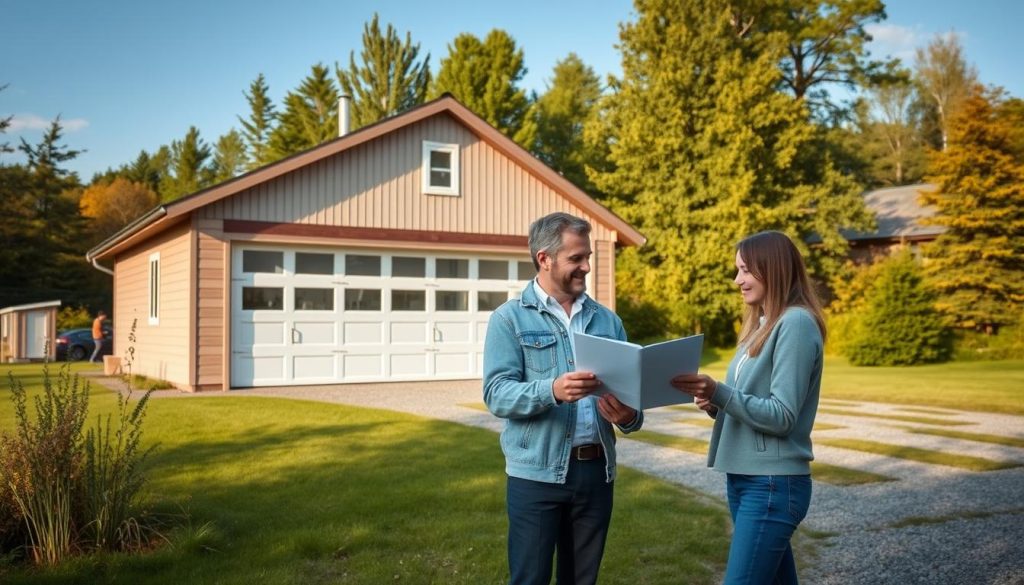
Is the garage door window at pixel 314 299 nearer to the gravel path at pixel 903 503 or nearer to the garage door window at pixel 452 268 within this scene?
the garage door window at pixel 452 268

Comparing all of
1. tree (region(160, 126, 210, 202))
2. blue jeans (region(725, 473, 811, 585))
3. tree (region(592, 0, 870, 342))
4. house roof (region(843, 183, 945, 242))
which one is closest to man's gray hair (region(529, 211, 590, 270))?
blue jeans (region(725, 473, 811, 585))

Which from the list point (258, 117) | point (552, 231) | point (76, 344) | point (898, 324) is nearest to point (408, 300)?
point (552, 231)

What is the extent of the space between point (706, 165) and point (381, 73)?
1832cm

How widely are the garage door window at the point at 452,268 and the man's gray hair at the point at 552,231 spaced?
43.4 feet

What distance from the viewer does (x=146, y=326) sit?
1797 centimetres

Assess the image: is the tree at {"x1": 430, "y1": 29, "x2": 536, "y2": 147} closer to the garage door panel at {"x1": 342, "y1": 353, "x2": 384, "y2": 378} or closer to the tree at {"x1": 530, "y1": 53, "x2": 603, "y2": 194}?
the tree at {"x1": 530, "y1": 53, "x2": 603, "y2": 194}

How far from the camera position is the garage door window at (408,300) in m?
15.9

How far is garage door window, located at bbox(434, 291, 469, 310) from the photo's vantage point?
1628 centimetres

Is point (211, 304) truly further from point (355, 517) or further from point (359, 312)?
point (355, 517)

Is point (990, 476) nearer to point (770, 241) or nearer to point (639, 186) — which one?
point (770, 241)

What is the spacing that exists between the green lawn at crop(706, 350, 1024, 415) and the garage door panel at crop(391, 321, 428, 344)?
754 cm

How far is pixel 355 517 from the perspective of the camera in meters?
5.46

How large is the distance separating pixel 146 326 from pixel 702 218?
763 inches

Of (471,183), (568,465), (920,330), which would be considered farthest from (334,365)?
(920,330)
